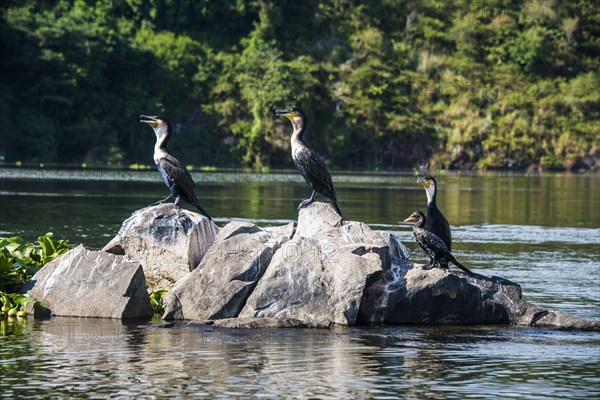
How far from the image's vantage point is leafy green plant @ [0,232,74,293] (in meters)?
19.5

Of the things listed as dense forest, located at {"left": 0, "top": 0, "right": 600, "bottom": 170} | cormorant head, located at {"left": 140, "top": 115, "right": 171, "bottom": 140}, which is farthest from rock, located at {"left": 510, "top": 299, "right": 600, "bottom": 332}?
dense forest, located at {"left": 0, "top": 0, "right": 600, "bottom": 170}

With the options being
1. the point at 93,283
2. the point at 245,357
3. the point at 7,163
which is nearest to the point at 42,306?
the point at 93,283

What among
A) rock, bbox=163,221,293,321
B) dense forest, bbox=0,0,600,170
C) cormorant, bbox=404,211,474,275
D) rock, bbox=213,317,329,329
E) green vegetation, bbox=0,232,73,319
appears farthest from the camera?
dense forest, bbox=0,0,600,170

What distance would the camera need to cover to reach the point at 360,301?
1808cm

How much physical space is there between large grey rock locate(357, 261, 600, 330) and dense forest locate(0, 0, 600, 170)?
66.8 meters

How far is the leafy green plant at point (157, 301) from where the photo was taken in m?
19.0

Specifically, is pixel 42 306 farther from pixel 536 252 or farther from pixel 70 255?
pixel 536 252

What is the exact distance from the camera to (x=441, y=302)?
18.4 metres

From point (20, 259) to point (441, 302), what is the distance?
269 inches

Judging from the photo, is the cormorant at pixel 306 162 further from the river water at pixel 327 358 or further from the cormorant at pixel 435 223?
the river water at pixel 327 358

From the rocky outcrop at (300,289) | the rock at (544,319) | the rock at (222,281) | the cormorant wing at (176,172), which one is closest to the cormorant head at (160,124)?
the cormorant wing at (176,172)

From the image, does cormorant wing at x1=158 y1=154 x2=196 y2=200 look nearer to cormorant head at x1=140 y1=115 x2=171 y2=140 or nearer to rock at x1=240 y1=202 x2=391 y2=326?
cormorant head at x1=140 y1=115 x2=171 y2=140

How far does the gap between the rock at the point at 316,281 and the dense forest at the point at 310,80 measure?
2614 inches

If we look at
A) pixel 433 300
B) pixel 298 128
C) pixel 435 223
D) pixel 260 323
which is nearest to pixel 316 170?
Result: pixel 298 128
